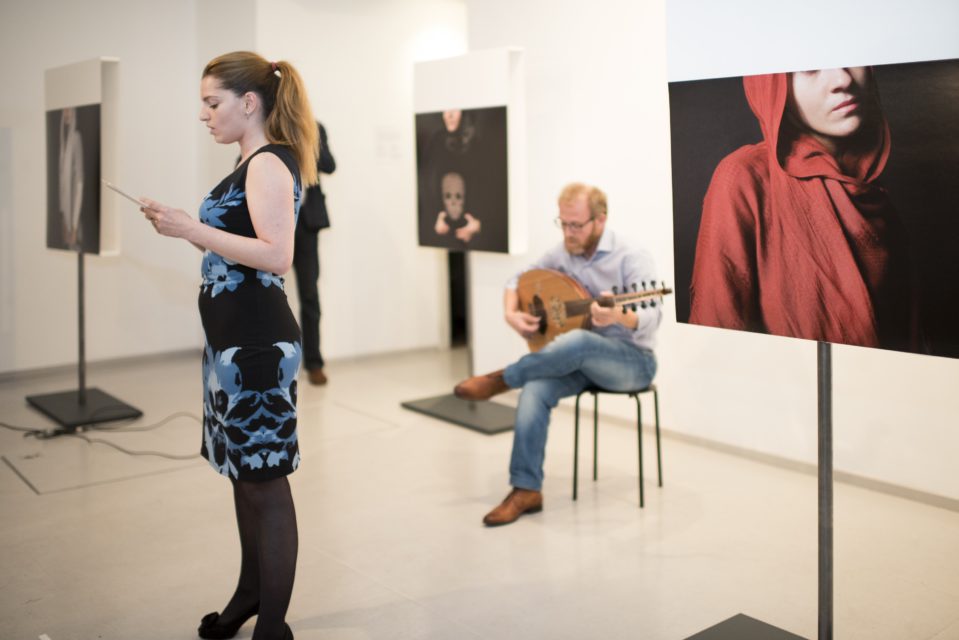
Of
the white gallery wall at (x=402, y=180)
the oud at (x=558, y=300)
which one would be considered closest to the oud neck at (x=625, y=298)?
the oud at (x=558, y=300)

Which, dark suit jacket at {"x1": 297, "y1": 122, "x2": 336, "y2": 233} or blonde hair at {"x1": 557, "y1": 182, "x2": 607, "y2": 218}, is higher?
dark suit jacket at {"x1": 297, "y1": 122, "x2": 336, "y2": 233}

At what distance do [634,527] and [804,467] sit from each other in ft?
3.49

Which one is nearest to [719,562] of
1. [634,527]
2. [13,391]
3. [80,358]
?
[634,527]

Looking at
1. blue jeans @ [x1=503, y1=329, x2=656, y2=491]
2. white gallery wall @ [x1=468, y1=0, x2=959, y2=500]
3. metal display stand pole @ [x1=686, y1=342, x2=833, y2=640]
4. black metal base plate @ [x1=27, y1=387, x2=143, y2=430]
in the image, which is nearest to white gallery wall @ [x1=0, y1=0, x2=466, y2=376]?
black metal base plate @ [x1=27, y1=387, x2=143, y2=430]

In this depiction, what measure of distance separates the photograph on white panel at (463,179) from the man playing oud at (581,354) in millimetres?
984

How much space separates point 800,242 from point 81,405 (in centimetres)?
427

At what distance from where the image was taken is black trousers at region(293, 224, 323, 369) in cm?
624

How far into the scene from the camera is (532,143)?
5.54 metres

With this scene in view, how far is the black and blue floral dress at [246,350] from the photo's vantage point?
2406mm

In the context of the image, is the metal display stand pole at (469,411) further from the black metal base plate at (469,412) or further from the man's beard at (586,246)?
the man's beard at (586,246)

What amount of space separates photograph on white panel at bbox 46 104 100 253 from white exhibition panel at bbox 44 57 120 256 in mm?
32

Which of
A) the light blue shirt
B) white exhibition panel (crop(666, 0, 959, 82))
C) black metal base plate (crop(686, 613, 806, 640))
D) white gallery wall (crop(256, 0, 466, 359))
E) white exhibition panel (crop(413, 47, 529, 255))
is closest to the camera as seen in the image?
black metal base plate (crop(686, 613, 806, 640))

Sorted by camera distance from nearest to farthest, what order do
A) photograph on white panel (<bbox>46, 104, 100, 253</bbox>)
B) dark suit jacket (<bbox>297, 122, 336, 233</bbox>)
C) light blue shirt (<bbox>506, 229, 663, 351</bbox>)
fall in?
light blue shirt (<bbox>506, 229, 663, 351</bbox>)
photograph on white panel (<bbox>46, 104, 100, 253</bbox>)
dark suit jacket (<bbox>297, 122, 336, 233</bbox>)

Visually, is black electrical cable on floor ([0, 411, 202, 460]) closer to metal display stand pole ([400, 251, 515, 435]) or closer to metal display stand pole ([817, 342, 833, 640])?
metal display stand pole ([400, 251, 515, 435])
